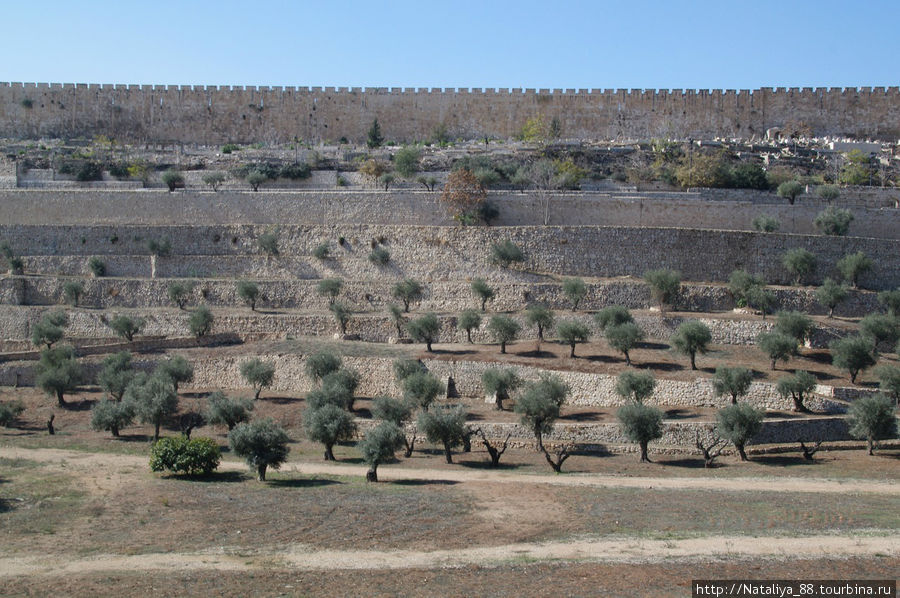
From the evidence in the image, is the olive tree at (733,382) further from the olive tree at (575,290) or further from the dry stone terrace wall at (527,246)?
the dry stone terrace wall at (527,246)

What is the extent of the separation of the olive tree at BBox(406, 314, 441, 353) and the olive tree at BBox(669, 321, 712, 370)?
7.47 m

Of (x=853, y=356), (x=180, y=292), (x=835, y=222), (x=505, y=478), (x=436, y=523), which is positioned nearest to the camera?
(x=436, y=523)

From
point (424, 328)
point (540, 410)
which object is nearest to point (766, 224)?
point (424, 328)

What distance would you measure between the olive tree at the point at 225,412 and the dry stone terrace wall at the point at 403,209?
639 inches

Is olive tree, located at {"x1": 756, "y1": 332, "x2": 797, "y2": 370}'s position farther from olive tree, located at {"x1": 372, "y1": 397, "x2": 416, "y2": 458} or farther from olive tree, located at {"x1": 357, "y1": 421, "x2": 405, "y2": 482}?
olive tree, located at {"x1": 357, "y1": 421, "x2": 405, "y2": 482}

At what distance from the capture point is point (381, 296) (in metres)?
37.3

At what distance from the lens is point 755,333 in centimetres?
3222

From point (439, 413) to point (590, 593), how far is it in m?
11.7

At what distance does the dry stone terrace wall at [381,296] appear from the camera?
35562mm

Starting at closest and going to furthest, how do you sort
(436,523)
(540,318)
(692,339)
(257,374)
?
(436,523)
(692,339)
(257,374)
(540,318)

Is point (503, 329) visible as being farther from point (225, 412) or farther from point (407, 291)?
point (225, 412)

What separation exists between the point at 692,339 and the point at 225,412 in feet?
42.9

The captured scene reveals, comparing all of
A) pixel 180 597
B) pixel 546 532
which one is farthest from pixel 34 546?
pixel 546 532

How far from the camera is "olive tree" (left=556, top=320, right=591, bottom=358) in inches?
1241
